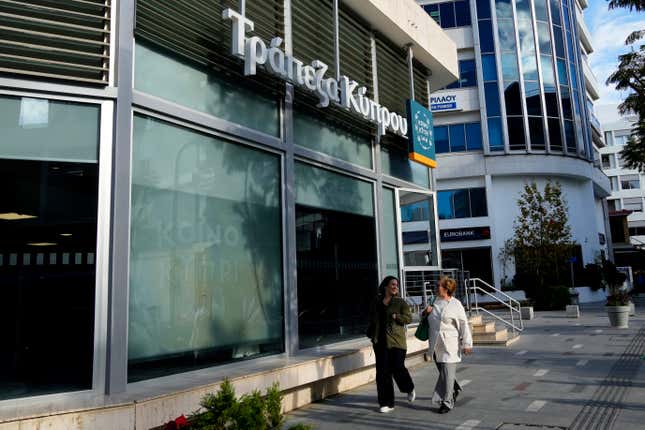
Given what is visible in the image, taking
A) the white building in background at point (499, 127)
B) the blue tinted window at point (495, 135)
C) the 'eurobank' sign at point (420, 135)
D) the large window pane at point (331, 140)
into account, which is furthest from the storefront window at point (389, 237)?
the blue tinted window at point (495, 135)

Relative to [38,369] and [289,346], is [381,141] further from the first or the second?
[38,369]

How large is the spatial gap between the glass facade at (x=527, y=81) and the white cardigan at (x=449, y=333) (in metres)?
31.5

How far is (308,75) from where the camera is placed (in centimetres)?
878

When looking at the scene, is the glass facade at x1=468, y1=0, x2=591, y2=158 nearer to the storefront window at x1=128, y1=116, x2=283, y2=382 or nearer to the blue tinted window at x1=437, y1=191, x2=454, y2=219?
the blue tinted window at x1=437, y1=191, x2=454, y2=219

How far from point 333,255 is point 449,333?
299 cm

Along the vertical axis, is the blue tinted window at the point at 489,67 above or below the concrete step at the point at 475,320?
above

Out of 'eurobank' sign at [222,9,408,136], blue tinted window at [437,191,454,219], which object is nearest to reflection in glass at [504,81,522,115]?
blue tinted window at [437,191,454,219]

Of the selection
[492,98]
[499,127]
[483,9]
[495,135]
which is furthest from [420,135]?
[483,9]

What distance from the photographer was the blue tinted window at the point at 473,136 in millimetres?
37250

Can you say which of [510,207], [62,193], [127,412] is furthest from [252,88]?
[510,207]

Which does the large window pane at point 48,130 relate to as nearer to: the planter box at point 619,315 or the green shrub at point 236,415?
the green shrub at point 236,415

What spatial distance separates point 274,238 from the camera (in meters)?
8.18

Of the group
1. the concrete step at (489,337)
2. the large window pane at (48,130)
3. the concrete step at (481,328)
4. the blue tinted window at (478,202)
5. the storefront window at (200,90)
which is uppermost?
the blue tinted window at (478,202)

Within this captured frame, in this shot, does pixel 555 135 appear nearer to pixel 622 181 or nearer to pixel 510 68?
pixel 510 68
